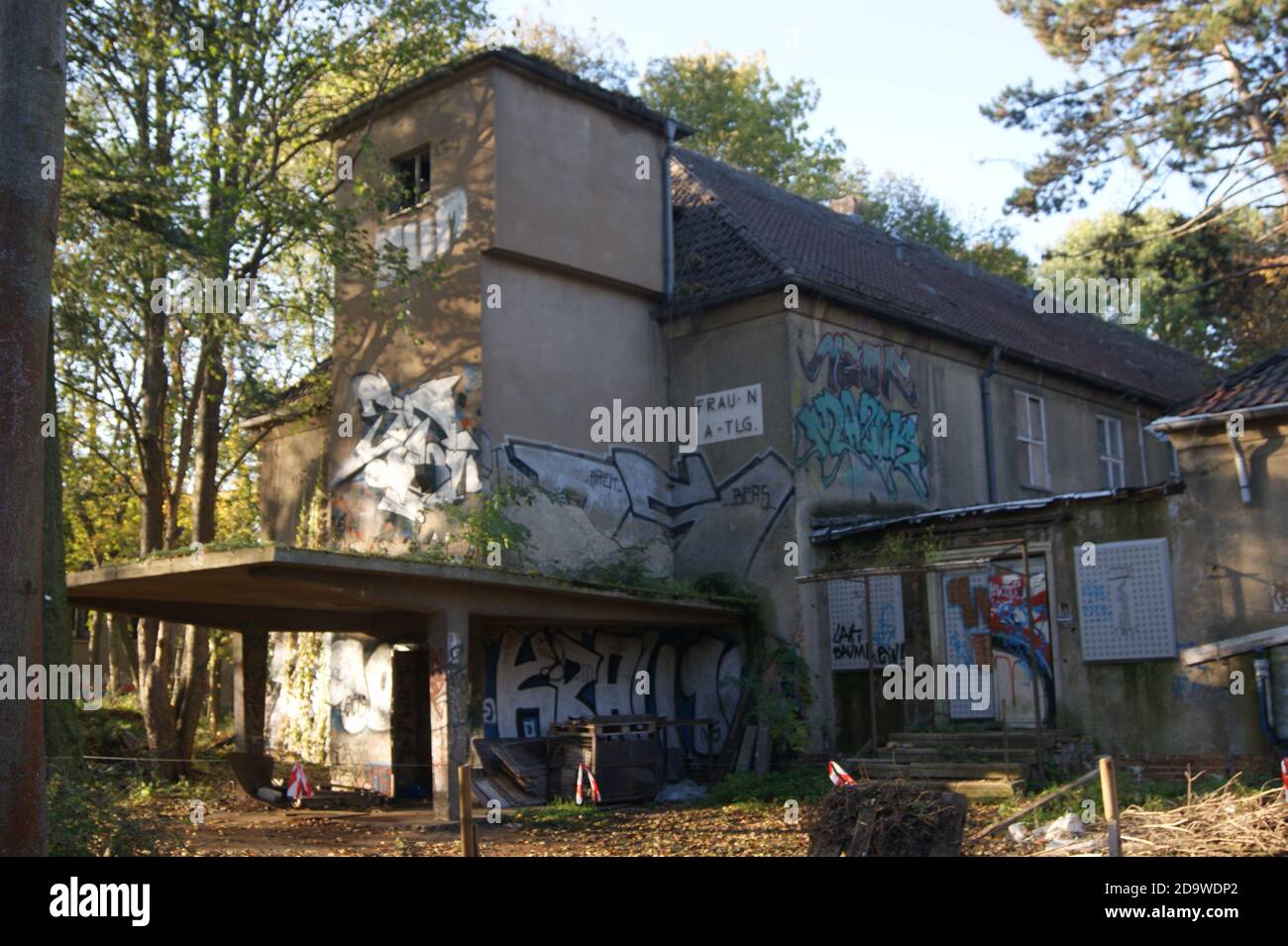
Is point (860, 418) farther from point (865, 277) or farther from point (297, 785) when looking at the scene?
point (297, 785)

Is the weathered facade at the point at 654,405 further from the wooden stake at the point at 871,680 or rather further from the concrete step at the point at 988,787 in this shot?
the concrete step at the point at 988,787

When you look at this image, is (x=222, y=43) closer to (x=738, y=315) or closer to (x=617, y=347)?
(x=617, y=347)

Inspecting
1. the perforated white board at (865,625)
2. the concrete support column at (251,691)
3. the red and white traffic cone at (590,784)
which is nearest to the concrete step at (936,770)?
the perforated white board at (865,625)

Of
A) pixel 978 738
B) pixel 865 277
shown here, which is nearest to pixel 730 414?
pixel 865 277

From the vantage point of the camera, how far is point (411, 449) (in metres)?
18.8

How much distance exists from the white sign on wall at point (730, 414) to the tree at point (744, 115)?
1931 centimetres

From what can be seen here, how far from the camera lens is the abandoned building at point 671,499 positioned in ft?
51.4

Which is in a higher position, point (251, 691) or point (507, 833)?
point (251, 691)

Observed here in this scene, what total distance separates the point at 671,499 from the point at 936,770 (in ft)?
21.1

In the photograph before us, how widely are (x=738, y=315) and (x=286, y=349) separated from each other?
11218 mm

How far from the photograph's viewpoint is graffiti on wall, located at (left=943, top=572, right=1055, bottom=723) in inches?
664

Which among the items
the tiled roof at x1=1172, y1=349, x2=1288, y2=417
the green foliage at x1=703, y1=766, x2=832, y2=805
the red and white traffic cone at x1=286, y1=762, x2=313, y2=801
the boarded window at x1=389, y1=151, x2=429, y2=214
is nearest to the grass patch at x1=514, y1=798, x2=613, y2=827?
the green foliage at x1=703, y1=766, x2=832, y2=805

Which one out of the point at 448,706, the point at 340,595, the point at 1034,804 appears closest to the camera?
the point at 1034,804
